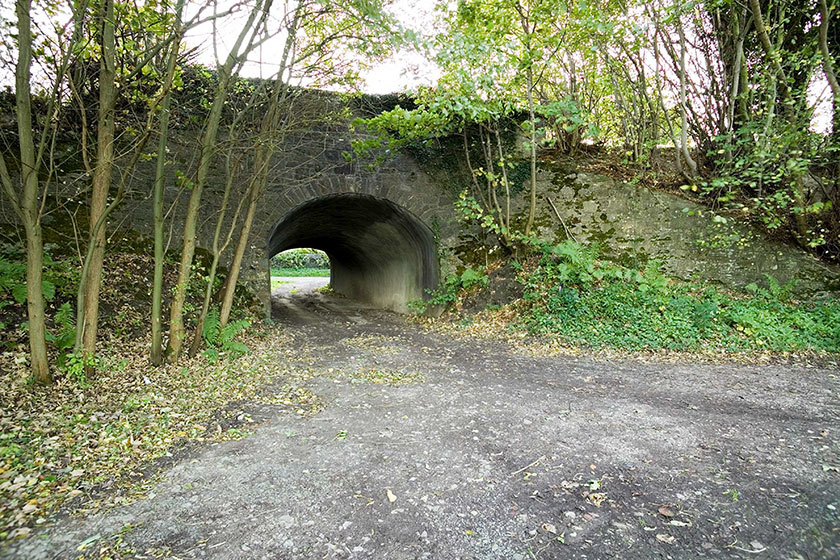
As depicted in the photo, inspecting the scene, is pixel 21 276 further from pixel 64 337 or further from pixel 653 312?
pixel 653 312

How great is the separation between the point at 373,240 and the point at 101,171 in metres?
9.22

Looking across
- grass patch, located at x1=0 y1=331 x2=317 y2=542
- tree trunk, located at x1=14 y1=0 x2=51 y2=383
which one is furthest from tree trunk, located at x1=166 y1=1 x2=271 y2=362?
tree trunk, located at x1=14 y1=0 x2=51 y2=383

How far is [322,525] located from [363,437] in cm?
121

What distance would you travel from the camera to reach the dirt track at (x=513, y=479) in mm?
2363

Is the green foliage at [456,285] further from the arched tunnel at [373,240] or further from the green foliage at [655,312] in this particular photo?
the green foliage at [655,312]

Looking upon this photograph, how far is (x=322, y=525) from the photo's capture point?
2.53m

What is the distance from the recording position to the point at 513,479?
3.02 meters

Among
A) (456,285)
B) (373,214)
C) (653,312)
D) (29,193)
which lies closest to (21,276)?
(29,193)

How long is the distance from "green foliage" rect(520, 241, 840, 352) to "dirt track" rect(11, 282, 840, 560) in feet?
5.24

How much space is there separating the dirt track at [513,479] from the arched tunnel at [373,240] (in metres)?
6.01

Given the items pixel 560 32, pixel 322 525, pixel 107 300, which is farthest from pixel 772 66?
pixel 107 300

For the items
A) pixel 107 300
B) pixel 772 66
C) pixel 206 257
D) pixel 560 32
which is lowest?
pixel 107 300

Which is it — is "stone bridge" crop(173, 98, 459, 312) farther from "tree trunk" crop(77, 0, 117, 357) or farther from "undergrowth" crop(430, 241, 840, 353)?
"tree trunk" crop(77, 0, 117, 357)

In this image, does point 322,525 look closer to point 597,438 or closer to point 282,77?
point 597,438
